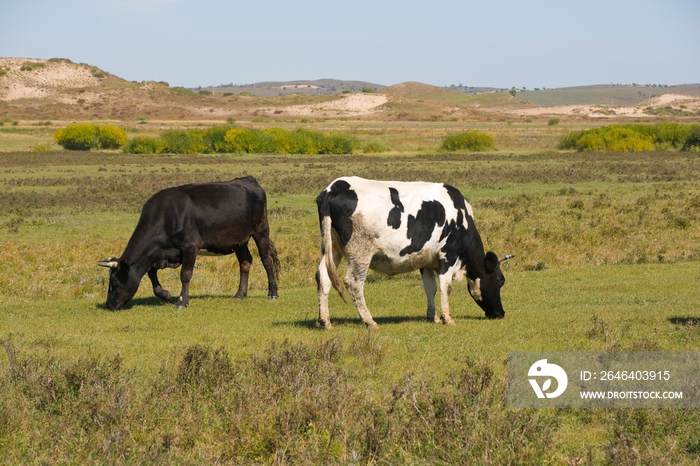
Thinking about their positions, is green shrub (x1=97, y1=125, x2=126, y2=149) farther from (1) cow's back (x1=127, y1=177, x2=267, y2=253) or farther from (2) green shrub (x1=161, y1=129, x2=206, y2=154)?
(1) cow's back (x1=127, y1=177, x2=267, y2=253)

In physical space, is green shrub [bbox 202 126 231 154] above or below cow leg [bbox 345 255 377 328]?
below

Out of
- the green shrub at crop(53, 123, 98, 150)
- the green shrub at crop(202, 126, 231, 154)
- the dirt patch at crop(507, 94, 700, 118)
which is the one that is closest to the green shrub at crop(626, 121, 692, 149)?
the green shrub at crop(202, 126, 231, 154)

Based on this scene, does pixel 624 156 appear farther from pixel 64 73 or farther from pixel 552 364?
pixel 64 73

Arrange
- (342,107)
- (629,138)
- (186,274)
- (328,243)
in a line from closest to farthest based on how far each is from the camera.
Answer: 1. (328,243)
2. (186,274)
3. (629,138)
4. (342,107)

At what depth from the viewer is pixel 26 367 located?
27.6ft

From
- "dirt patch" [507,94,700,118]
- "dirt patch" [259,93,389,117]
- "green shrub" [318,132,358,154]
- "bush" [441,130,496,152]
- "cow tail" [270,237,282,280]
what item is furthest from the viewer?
"dirt patch" [507,94,700,118]

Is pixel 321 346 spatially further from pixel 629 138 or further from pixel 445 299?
pixel 629 138

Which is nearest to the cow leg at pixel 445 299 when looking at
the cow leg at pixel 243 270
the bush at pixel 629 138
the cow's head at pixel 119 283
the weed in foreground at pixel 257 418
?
the weed in foreground at pixel 257 418

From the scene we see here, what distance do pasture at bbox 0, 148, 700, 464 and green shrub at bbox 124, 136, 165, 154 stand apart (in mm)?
46853

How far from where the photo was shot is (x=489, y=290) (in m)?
12.7

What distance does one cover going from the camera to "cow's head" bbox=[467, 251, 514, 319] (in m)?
12.7

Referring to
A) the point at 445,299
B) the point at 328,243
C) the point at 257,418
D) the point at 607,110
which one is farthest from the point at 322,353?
the point at 607,110

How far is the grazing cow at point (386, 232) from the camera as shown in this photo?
37.6 feet

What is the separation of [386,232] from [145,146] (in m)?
64.5
